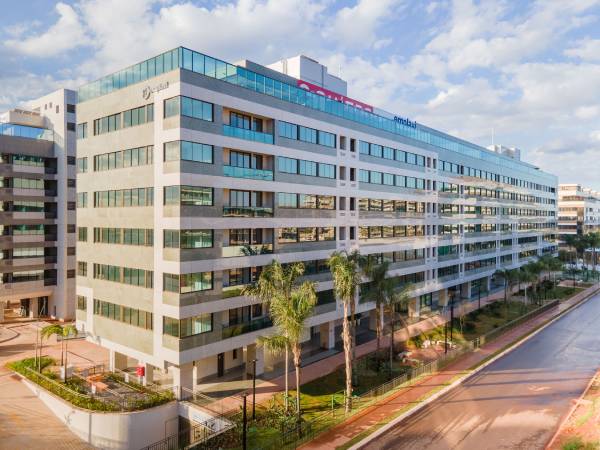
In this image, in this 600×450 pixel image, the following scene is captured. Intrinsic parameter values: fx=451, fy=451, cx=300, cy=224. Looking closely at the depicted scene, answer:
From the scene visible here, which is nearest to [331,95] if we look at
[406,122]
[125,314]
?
[406,122]

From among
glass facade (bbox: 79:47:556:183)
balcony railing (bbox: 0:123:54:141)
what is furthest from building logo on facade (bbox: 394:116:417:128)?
balcony railing (bbox: 0:123:54:141)

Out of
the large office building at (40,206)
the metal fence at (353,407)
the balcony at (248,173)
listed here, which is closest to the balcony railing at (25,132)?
the large office building at (40,206)

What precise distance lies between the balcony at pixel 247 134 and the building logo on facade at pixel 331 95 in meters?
8.57

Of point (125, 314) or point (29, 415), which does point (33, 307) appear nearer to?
point (125, 314)

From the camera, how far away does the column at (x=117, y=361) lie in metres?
39.7

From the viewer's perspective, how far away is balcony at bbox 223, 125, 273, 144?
36562mm

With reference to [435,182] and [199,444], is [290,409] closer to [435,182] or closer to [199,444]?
[199,444]

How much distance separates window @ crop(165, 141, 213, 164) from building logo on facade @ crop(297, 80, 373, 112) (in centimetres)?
1538

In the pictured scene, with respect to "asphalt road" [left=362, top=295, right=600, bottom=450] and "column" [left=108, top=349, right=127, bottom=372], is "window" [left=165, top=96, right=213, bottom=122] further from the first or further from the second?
"asphalt road" [left=362, top=295, right=600, bottom=450]

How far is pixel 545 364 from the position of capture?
4312 cm

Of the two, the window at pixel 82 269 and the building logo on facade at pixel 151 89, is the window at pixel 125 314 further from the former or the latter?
the building logo on facade at pixel 151 89

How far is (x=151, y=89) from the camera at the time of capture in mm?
35250

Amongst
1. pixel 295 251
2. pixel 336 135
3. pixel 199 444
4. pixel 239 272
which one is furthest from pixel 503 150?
pixel 199 444

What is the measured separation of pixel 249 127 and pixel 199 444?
82.5 ft
